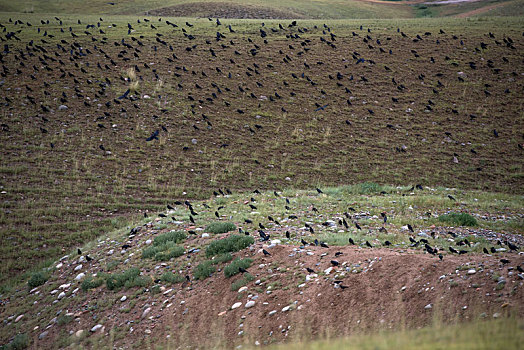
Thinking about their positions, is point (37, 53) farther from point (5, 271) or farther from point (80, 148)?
point (5, 271)

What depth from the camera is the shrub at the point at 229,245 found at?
8.90 m

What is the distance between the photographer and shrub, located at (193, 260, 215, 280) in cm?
819

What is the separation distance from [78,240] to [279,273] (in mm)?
8130

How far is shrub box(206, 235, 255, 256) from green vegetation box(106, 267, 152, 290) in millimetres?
1491

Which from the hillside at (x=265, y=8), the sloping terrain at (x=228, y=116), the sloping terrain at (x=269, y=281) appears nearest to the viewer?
the sloping terrain at (x=269, y=281)

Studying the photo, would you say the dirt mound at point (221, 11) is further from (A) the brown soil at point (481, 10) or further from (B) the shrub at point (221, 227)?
(B) the shrub at point (221, 227)

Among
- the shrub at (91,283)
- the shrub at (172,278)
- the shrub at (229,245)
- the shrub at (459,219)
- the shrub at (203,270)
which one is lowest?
the shrub at (91,283)

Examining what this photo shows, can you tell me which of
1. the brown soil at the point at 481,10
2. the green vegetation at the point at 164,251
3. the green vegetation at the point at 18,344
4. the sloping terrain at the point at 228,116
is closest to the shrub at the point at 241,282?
the green vegetation at the point at 164,251

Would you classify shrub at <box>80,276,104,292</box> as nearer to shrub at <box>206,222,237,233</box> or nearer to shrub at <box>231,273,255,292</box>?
shrub at <box>206,222,237,233</box>

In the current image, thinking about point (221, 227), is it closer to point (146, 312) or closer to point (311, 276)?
point (146, 312)

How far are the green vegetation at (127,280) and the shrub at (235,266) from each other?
1.85 m

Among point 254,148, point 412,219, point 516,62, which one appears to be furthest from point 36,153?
point 516,62

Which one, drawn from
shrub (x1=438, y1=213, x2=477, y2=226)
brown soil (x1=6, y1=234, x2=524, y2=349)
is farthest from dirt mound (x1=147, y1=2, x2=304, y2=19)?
brown soil (x1=6, y1=234, x2=524, y2=349)

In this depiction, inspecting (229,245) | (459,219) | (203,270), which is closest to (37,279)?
(203,270)
